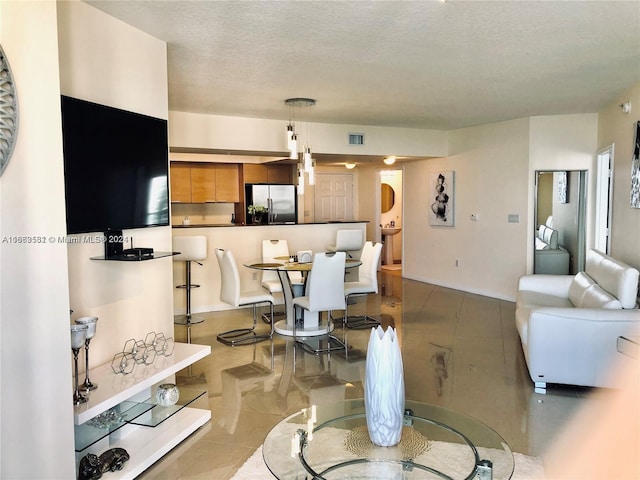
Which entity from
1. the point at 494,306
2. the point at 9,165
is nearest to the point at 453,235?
the point at 494,306

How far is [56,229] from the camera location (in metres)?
1.98

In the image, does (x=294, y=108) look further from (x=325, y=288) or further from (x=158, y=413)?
(x=158, y=413)

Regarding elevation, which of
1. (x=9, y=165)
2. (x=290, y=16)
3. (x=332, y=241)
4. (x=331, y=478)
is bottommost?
(x=331, y=478)

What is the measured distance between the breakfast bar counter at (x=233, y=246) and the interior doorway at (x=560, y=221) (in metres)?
2.55

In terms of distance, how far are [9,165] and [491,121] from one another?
6602 mm

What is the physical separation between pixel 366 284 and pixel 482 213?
283 cm

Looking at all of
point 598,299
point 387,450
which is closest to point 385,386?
point 387,450

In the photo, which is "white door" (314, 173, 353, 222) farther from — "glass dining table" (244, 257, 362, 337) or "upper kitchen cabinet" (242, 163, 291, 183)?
"glass dining table" (244, 257, 362, 337)

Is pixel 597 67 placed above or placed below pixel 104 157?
above

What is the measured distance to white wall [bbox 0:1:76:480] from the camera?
1810 millimetres

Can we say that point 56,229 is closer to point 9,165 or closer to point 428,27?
point 9,165

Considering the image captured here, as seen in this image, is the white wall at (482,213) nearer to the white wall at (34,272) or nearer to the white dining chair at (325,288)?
the white dining chair at (325,288)

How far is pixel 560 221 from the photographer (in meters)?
6.72

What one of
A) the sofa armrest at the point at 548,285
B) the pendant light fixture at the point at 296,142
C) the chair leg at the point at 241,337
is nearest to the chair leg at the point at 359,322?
the chair leg at the point at 241,337
